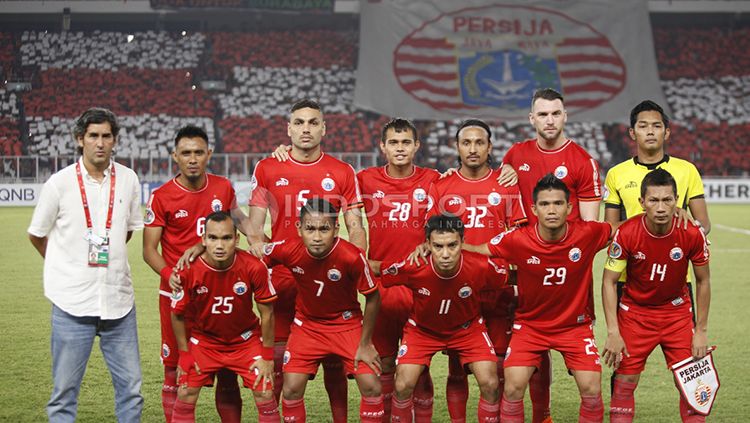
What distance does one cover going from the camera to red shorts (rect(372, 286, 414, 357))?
5.46 metres

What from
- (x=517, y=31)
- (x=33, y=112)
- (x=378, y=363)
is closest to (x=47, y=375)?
(x=378, y=363)

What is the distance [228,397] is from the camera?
517 cm

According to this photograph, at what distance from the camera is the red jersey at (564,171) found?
548cm

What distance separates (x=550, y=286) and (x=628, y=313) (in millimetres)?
534

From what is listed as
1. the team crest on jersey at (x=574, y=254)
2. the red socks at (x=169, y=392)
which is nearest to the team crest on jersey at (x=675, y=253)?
the team crest on jersey at (x=574, y=254)

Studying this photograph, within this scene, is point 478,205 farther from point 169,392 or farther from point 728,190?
point 728,190

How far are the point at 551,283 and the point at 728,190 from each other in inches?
858

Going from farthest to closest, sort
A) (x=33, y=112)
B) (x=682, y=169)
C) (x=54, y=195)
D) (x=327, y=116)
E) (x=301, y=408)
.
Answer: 1. (x=327, y=116)
2. (x=33, y=112)
3. (x=682, y=169)
4. (x=301, y=408)
5. (x=54, y=195)

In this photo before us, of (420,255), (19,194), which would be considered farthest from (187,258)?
(19,194)

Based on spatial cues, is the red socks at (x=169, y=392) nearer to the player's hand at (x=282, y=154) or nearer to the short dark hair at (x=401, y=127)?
the player's hand at (x=282, y=154)

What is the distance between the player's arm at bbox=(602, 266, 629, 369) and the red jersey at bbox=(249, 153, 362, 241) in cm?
164

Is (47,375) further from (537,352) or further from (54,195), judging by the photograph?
(537,352)

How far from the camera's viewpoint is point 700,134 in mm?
30109

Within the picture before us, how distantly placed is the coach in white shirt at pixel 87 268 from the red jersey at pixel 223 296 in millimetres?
366
